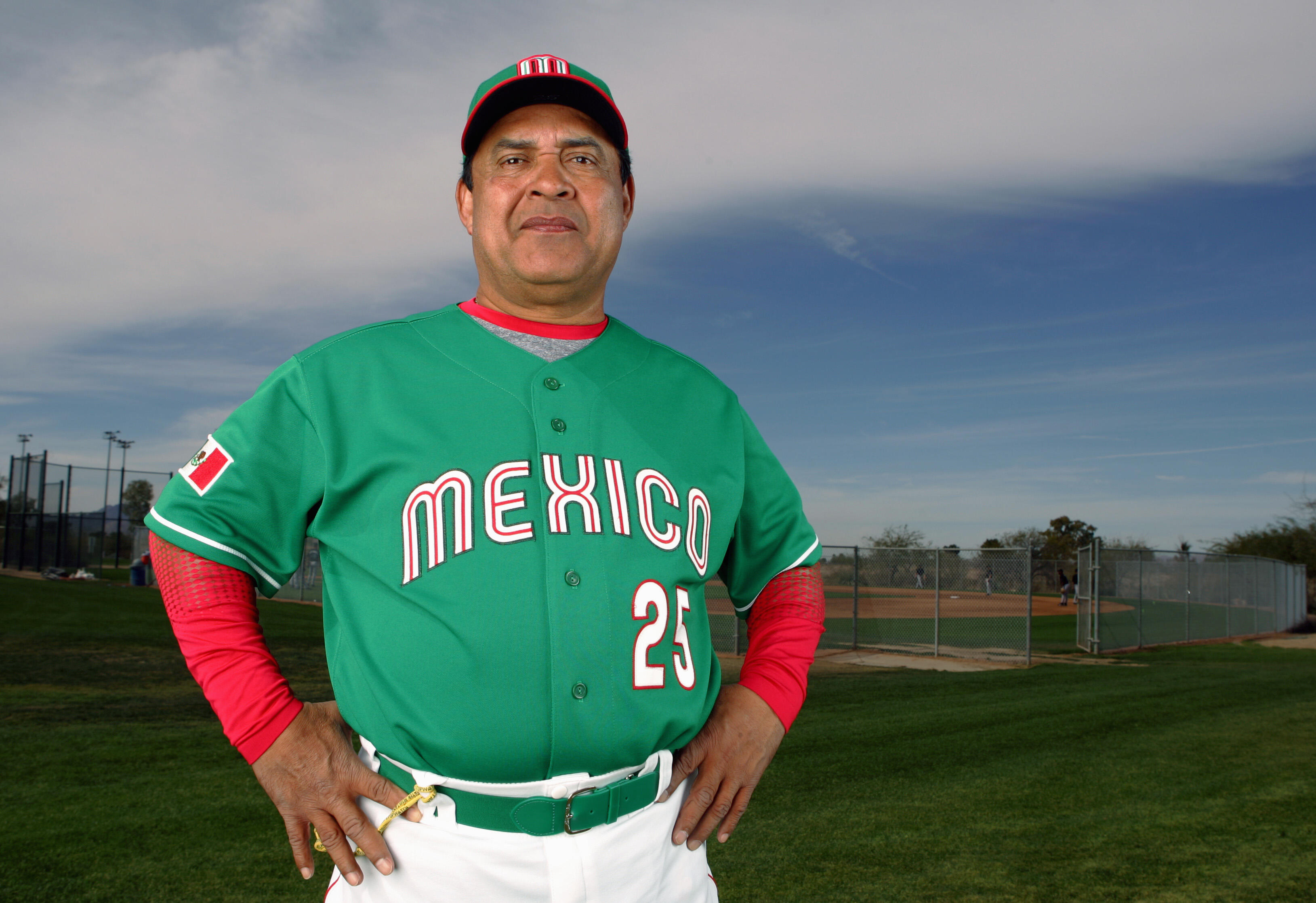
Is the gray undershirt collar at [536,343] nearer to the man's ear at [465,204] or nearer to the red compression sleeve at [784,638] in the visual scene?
the man's ear at [465,204]

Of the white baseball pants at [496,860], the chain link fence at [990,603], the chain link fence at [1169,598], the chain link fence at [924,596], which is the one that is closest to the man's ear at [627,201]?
the white baseball pants at [496,860]

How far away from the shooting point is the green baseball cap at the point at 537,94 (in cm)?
196

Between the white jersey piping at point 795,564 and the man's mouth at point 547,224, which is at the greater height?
the man's mouth at point 547,224

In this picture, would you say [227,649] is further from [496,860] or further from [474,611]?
[496,860]

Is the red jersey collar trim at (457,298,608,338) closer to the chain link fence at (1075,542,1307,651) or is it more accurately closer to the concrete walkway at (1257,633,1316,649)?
the chain link fence at (1075,542,1307,651)

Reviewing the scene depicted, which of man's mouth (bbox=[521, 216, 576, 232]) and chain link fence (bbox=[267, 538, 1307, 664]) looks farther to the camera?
chain link fence (bbox=[267, 538, 1307, 664])

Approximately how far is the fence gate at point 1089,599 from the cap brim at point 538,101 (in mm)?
16278

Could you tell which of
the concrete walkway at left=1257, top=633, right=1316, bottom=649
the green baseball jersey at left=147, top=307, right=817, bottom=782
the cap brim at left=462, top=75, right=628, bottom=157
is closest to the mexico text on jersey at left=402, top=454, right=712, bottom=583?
the green baseball jersey at left=147, top=307, right=817, bottom=782

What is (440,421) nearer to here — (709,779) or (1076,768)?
(709,779)

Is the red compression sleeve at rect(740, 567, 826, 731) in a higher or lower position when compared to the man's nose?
lower

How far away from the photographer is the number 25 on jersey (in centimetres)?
168

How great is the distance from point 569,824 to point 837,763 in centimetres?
508

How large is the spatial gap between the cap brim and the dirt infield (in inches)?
550

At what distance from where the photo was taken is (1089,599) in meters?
16.9
